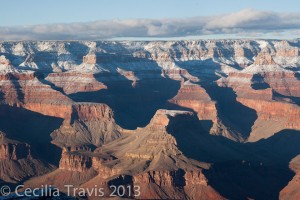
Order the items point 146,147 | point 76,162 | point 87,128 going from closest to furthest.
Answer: point 146,147
point 76,162
point 87,128

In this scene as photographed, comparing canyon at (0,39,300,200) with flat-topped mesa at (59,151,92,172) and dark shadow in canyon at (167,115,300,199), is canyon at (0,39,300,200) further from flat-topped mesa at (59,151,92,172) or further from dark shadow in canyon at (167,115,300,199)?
dark shadow in canyon at (167,115,300,199)

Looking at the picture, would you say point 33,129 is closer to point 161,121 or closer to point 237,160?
point 161,121

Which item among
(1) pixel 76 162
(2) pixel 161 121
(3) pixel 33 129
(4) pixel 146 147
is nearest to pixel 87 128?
(3) pixel 33 129

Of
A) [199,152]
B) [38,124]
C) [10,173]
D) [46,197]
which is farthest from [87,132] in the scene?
[46,197]

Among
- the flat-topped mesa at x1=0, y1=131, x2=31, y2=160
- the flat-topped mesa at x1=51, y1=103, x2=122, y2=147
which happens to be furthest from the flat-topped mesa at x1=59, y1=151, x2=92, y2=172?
the flat-topped mesa at x1=51, y1=103, x2=122, y2=147

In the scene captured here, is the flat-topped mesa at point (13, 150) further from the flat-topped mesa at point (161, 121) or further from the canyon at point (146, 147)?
the flat-topped mesa at point (161, 121)

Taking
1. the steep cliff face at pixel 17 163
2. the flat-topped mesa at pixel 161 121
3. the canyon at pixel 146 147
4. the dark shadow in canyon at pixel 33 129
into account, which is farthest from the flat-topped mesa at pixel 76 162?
the dark shadow in canyon at pixel 33 129
